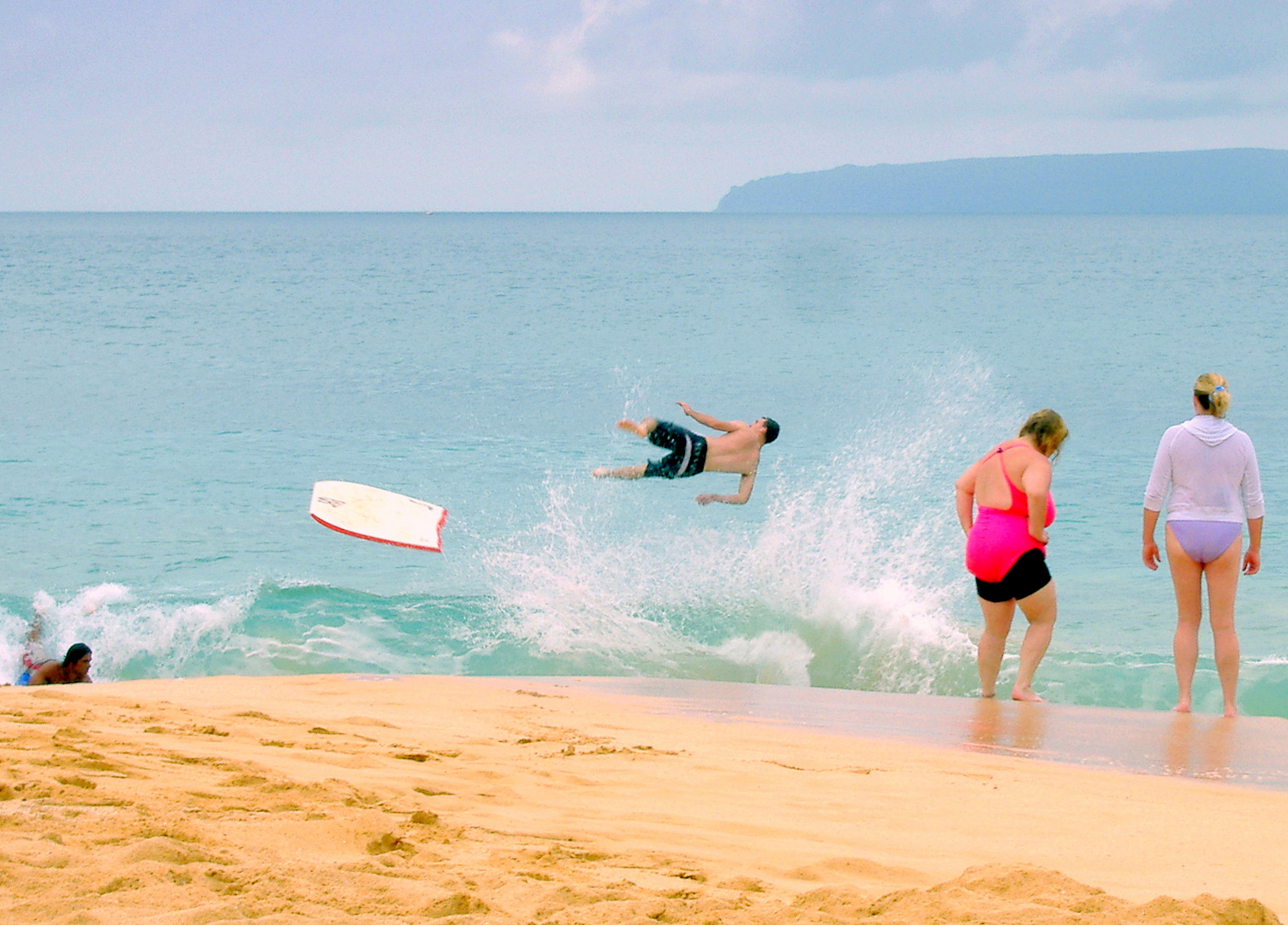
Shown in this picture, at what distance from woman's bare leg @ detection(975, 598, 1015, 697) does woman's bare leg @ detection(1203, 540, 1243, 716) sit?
110cm

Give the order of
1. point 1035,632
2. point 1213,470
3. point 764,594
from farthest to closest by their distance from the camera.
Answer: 1. point 764,594
2. point 1035,632
3. point 1213,470

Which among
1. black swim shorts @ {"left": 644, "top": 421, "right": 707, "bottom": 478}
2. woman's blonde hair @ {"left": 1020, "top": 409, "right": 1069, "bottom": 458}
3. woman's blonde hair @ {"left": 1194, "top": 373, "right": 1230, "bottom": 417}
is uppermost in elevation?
woman's blonde hair @ {"left": 1194, "top": 373, "right": 1230, "bottom": 417}

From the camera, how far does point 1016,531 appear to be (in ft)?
Answer: 22.5

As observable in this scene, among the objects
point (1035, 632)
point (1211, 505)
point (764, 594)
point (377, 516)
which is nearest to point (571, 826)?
point (1035, 632)

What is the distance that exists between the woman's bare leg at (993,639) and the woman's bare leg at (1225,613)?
1103mm

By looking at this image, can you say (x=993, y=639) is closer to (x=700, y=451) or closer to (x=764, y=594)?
(x=700, y=451)

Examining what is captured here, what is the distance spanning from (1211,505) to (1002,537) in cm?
112

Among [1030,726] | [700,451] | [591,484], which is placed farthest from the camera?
[591,484]

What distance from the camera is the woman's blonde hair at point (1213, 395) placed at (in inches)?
256

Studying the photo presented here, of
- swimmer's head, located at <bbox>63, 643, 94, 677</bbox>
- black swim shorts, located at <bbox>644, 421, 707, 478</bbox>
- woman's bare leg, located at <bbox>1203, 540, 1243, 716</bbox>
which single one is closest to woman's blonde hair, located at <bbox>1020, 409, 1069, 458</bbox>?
woman's bare leg, located at <bbox>1203, 540, 1243, 716</bbox>

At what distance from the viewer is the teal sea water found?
10.2 meters

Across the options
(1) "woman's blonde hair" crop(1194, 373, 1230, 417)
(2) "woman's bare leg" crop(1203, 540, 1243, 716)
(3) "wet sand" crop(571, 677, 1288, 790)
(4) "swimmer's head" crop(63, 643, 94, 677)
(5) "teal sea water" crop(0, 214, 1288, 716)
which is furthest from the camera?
(5) "teal sea water" crop(0, 214, 1288, 716)

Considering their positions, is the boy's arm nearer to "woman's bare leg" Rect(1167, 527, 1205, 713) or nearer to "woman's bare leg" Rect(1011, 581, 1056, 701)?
"woman's bare leg" Rect(1011, 581, 1056, 701)

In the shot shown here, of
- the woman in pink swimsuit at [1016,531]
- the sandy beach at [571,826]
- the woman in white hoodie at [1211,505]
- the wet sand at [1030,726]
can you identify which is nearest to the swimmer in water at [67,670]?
the sandy beach at [571,826]
